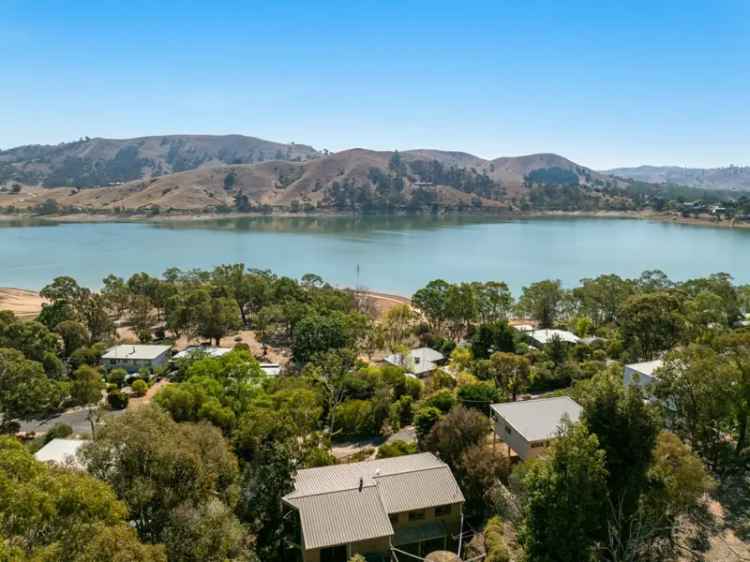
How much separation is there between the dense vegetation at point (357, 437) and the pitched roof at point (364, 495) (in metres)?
0.81

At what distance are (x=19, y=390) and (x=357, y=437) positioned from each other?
12.7 meters

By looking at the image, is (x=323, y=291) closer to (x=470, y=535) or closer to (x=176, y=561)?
(x=470, y=535)

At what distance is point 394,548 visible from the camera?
11.1 metres

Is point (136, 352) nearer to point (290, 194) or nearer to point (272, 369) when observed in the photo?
point (272, 369)

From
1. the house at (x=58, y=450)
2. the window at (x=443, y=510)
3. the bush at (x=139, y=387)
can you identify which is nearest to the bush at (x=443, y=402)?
the window at (x=443, y=510)

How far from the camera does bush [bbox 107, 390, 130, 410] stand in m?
21.6

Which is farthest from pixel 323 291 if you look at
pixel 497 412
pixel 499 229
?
pixel 499 229

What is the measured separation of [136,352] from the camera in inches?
1075

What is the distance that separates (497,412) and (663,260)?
6789 centimetres

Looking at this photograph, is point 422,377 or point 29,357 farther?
point 422,377

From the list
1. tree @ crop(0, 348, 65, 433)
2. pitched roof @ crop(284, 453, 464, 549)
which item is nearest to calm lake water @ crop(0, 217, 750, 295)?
tree @ crop(0, 348, 65, 433)

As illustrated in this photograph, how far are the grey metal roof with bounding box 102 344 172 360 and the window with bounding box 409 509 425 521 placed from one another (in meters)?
19.9

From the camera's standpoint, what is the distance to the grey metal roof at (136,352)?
26.7 m

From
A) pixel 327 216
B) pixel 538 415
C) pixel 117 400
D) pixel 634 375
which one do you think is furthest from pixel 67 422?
pixel 327 216
